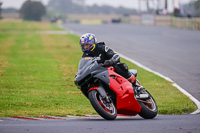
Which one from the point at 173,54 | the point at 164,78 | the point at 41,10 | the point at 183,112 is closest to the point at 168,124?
the point at 183,112

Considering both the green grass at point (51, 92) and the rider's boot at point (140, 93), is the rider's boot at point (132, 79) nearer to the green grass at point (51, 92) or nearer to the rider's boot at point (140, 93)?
the rider's boot at point (140, 93)

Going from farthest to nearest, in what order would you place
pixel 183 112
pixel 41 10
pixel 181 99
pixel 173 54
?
pixel 41 10, pixel 173 54, pixel 181 99, pixel 183 112

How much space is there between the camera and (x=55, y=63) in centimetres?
2106

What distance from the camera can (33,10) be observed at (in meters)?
133

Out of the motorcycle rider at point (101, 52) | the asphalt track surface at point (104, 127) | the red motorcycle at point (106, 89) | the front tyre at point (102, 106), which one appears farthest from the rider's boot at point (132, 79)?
the asphalt track surface at point (104, 127)

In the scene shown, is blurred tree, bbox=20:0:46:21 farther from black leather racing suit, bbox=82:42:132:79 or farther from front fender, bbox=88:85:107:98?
front fender, bbox=88:85:107:98

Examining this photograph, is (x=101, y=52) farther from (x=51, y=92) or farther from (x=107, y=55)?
(x=51, y=92)

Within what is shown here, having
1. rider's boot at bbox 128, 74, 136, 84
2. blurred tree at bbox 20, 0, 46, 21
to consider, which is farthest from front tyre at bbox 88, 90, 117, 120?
blurred tree at bbox 20, 0, 46, 21

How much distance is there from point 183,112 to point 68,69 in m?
8.28

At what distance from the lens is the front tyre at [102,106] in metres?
8.59

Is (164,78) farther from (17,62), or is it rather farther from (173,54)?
(173,54)

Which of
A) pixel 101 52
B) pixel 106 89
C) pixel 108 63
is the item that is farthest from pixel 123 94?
pixel 101 52

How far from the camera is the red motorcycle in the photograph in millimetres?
8750

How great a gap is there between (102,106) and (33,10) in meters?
126
